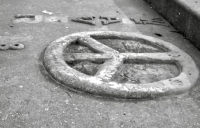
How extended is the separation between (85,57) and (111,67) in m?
0.32

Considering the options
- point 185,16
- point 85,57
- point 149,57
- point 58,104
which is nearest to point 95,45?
point 85,57

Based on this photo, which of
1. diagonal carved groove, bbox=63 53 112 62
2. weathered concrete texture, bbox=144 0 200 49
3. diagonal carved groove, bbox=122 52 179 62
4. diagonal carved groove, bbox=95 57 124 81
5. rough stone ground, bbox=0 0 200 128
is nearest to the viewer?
rough stone ground, bbox=0 0 200 128

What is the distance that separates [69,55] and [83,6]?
2.07 meters

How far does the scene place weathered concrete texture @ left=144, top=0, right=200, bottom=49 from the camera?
3386mm

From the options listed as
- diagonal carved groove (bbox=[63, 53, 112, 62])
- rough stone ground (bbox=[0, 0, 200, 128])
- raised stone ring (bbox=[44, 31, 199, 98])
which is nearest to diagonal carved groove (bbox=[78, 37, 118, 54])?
raised stone ring (bbox=[44, 31, 199, 98])

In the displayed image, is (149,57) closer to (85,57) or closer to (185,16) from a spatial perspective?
(85,57)

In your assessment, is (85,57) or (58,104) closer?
(58,104)

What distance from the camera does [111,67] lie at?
105 inches

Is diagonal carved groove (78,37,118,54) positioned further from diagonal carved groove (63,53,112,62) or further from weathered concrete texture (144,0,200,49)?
weathered concrete texture (144,0,200,49)

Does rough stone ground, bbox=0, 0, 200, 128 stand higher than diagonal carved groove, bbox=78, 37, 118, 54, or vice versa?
diagonal carved groove, bbox=78, 37, 118, 54

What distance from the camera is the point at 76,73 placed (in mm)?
2469

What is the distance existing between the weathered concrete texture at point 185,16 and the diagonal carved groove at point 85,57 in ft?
4.22

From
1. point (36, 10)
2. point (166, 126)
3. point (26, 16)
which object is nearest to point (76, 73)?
point (166, 126)

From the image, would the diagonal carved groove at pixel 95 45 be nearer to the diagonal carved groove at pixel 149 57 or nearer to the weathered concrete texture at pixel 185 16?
the diagonal carved groove at pixel 149 57
